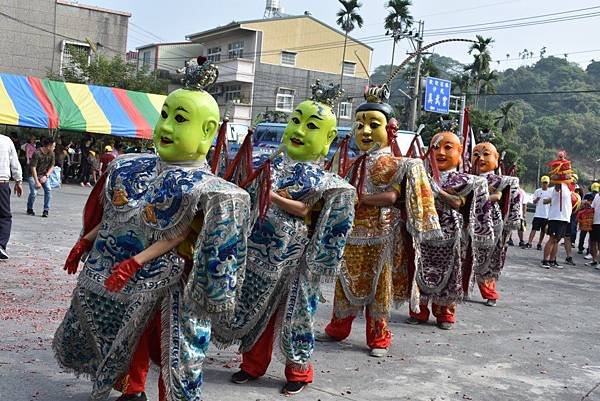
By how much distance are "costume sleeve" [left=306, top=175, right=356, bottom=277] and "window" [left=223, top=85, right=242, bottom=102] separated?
35.0m

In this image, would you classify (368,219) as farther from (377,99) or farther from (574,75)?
(574,75)

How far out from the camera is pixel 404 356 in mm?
5938

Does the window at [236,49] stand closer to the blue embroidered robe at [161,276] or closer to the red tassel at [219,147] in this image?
the red tassel at [219,147]

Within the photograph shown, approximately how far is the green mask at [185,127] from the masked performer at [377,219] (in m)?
2.12

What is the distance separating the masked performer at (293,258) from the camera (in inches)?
184

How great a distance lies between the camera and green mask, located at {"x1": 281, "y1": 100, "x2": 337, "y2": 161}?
4.79m

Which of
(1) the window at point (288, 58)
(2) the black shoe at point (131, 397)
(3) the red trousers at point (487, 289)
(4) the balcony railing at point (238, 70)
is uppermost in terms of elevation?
(1) the window at point (288, 58)

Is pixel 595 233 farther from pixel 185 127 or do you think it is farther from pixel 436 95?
pixel 436 95

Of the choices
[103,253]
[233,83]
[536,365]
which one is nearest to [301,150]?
[103,253]

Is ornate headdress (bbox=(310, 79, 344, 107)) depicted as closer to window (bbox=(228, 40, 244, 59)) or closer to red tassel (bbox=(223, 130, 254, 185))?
red tassel (bbox=(223, 130, 254, 185))

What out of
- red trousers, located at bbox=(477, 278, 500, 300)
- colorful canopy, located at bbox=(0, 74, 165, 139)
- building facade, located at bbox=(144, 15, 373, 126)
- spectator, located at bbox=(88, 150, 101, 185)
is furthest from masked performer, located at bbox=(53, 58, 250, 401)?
building facade, located at bbox=(144, 15, 373, 126)

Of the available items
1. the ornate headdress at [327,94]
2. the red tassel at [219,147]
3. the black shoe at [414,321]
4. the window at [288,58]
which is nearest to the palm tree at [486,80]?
the window at [288,58]

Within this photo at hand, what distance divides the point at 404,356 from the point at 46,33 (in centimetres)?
3103

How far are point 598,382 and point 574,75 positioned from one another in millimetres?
91059
